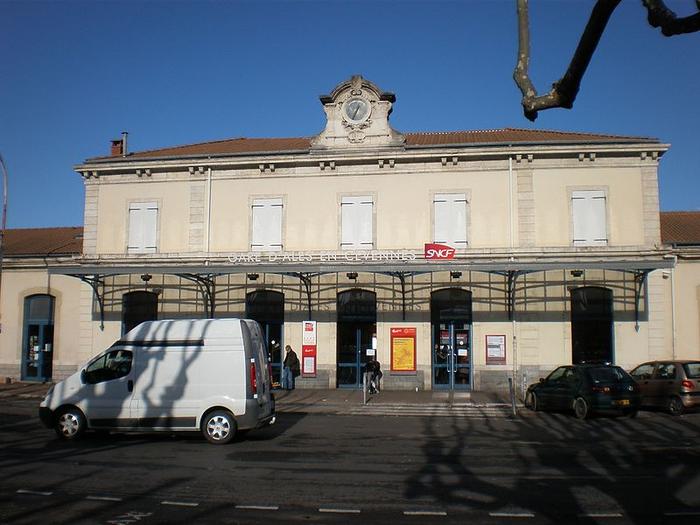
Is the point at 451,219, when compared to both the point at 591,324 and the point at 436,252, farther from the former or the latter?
the point at 591,324

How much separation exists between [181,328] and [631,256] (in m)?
16.2

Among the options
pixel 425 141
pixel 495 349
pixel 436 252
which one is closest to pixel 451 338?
pixel 495 349

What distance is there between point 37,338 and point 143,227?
668cm

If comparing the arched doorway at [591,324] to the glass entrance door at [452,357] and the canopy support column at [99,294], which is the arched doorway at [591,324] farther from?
the canopy support column at [99,294]

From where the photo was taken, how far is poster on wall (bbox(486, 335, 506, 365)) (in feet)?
75.7

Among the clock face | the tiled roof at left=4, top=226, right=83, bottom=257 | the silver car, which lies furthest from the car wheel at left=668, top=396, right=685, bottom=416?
the tiled roof at left=4, top=226, right=83, bottom=257

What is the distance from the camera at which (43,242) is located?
31297 millimetres

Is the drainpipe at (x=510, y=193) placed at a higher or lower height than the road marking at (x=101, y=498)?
higher

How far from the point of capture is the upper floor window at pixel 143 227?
25844mm

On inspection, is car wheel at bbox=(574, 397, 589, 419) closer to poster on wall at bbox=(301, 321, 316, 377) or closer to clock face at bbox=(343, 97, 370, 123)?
poster on wall at bbox=(301, 321, 316, 377)

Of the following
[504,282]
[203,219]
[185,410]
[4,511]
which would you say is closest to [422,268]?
[504,282]

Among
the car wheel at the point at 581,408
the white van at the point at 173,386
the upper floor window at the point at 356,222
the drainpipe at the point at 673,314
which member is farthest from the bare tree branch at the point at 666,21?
the drainpipe at the point at 673,314

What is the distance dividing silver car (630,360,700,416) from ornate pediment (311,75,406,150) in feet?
38.5

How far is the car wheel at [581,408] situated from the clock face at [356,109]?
12954 millimetres
